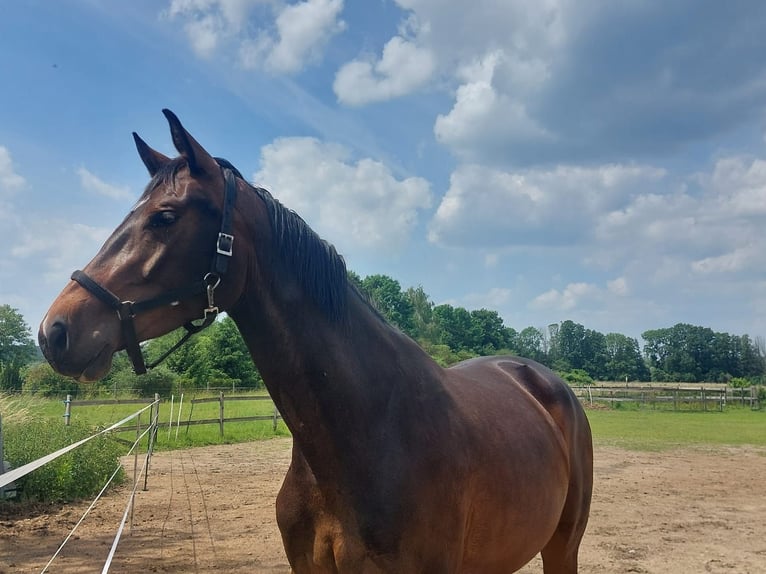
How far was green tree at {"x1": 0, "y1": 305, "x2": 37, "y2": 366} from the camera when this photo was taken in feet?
174

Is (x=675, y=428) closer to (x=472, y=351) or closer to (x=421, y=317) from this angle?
(x=421, y=317)

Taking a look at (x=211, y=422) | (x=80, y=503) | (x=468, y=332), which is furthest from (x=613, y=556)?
(x=468, y=332)

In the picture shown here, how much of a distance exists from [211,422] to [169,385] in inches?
498

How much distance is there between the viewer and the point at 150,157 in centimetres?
217

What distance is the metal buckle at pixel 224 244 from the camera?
1901mm

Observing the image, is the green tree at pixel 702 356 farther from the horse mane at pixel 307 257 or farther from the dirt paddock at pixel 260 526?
the horse mane at pixel 307 257

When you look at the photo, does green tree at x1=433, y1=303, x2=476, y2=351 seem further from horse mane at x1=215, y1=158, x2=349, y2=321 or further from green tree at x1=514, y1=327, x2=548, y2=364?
horse mane at x1=215, y1=158, x2=349, y2=321

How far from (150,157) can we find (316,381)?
111 centimetres

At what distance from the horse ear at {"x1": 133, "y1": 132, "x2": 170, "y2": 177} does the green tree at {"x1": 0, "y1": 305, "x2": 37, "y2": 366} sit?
60146mm

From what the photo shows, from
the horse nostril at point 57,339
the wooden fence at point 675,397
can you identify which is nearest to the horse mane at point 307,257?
the horse nostril at point 57,339

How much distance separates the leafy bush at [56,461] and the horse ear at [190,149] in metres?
8.24

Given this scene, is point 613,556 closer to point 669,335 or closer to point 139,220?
point 139,220

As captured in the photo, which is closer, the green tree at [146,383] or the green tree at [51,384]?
the green tree at [51,384]

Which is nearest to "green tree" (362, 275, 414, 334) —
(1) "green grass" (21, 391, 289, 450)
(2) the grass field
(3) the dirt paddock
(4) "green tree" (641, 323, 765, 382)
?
(2) the grass field
